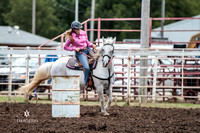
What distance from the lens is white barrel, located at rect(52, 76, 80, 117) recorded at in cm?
912

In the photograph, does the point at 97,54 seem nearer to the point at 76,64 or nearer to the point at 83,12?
the point at 76,64

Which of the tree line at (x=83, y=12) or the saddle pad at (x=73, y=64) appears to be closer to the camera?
the saddle pad at (x=73, y=64)

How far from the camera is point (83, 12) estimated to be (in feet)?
199

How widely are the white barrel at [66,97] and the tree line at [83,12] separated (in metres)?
45.9

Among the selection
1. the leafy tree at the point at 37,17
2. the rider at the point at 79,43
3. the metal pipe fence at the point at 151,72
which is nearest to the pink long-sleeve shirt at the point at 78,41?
the rider at the point at 79,43

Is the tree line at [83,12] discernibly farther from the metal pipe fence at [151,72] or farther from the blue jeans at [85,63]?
the blue jeans at [85,63]

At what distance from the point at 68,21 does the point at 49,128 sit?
56439 millimetres

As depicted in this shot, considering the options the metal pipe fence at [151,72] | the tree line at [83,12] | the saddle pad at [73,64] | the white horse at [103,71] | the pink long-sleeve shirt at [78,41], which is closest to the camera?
the white horse at [103,71]

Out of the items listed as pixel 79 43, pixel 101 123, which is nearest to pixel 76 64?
pixel 79 43

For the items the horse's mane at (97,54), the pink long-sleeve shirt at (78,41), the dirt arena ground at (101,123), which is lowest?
the dirt arena ground at (101,123)

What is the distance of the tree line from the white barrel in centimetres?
4593

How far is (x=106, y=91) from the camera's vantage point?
10008mm

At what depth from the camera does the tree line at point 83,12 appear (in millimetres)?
57500

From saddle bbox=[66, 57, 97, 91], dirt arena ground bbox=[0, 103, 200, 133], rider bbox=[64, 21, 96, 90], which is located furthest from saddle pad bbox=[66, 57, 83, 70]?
dirt arena ground bbox=[0, 103, 200, 133]
